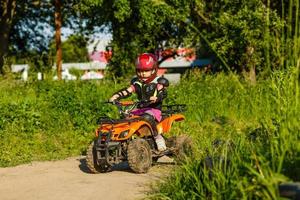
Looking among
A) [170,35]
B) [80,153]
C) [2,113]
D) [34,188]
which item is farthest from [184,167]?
[170,35]

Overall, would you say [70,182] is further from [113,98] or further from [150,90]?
[150,90]

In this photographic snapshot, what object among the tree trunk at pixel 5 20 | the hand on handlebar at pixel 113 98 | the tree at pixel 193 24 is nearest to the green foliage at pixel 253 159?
the hand on handlebar at pixel 113 98

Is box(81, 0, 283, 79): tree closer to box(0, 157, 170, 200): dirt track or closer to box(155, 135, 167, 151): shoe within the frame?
box(155, 135, 167, 151): shoe

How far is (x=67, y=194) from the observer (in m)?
6.89

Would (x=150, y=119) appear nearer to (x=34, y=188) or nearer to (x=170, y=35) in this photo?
(x=34, y=188)

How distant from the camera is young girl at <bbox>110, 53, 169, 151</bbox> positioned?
8.85m

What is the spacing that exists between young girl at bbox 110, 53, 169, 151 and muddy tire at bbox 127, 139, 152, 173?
40cm

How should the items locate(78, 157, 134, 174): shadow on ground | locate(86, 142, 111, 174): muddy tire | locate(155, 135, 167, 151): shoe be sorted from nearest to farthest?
locate(86, 142, 111, 174): muddy tire, locate(78, 157, 134, 174): shadow on ground, locate(155, 135, 167, 151): shoe

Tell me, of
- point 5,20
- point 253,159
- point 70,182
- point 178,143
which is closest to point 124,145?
point 178,143

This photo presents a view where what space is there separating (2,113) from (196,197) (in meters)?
6.64

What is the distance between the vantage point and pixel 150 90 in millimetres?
8992

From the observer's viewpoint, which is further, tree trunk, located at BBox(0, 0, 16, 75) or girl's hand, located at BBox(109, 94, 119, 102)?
tree trunk, located at BBox(0, 0, 16, 75)

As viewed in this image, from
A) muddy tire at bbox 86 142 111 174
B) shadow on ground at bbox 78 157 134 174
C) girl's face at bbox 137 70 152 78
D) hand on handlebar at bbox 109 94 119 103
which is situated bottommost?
shadow on ground at bbox 78 157 134 174

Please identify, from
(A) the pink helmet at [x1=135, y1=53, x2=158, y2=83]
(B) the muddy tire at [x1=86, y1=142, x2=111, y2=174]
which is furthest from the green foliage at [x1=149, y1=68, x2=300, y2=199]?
(A) the pink helmet at [x1=135, y1=53, x2=158, y2=83]
